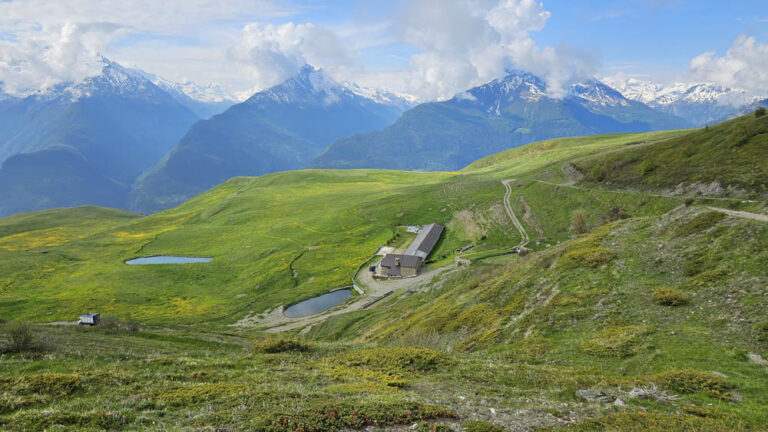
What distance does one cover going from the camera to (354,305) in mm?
90562

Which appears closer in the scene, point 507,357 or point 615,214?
point 507,357

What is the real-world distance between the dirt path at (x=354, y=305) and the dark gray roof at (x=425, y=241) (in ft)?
32.1

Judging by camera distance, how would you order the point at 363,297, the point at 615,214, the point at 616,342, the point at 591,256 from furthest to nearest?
the point at 363,297 < the point at 615,214 < the point at 591,256 < the point at 616,342

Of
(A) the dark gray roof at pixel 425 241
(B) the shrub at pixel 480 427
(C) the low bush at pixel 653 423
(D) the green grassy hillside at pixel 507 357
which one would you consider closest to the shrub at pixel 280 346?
(D) the green grassy hillside at pixel 507 357

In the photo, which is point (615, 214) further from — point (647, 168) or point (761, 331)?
point (761, 331)

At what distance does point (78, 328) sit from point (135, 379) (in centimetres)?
3068

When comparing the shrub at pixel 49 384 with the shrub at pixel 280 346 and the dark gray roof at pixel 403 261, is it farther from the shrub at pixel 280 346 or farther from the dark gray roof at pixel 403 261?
the dark gray roof at pixel 403 261

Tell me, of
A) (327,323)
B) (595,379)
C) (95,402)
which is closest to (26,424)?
(95,402)

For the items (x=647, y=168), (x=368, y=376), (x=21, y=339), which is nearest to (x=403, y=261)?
(x=647, y=168)

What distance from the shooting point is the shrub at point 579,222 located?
9503 cm

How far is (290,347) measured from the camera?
107ft

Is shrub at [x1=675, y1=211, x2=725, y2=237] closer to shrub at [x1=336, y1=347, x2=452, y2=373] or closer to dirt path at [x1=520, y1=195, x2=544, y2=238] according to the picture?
shrub at [x1=336, y1=347, x2=452, y2=373]

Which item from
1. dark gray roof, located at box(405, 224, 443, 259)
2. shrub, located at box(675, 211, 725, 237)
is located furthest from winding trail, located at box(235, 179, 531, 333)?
shrub, located at box(675, 211, 725, 237)

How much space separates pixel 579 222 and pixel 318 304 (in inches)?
2879
